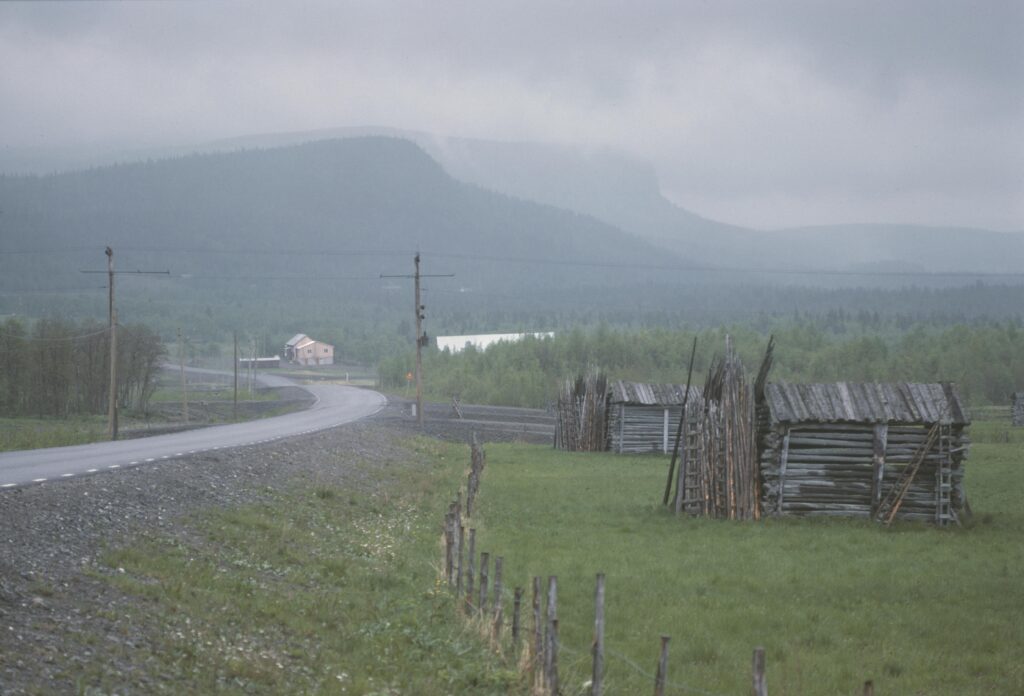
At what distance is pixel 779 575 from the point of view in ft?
63.5

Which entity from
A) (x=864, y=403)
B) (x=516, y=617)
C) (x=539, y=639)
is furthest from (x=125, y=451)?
(x=539, y=639)

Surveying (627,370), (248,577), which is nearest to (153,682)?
(248,577)

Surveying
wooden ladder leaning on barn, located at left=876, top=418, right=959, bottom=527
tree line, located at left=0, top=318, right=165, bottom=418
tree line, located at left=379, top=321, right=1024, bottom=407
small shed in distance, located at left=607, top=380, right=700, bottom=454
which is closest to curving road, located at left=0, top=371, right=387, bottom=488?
small shed in distance, located at left=607, top=380, right=700, bottom=454

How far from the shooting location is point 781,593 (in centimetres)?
1797

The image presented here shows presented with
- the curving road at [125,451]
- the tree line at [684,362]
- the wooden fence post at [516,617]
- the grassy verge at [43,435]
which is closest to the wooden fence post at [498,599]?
the wooden fence post at [516,617]

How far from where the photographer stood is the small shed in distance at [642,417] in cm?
5347

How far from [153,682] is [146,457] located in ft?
64.6

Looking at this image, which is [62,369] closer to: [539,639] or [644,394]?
[644,394]

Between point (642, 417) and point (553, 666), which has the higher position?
point (642, 417)

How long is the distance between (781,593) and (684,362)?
116 meters

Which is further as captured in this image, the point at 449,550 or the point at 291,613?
the point at 449,550

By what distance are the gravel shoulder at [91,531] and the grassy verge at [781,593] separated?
15.8 ft

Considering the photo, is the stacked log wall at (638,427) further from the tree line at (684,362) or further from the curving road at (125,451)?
the tree line at (684,362)

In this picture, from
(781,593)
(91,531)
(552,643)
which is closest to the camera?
(552,643)
